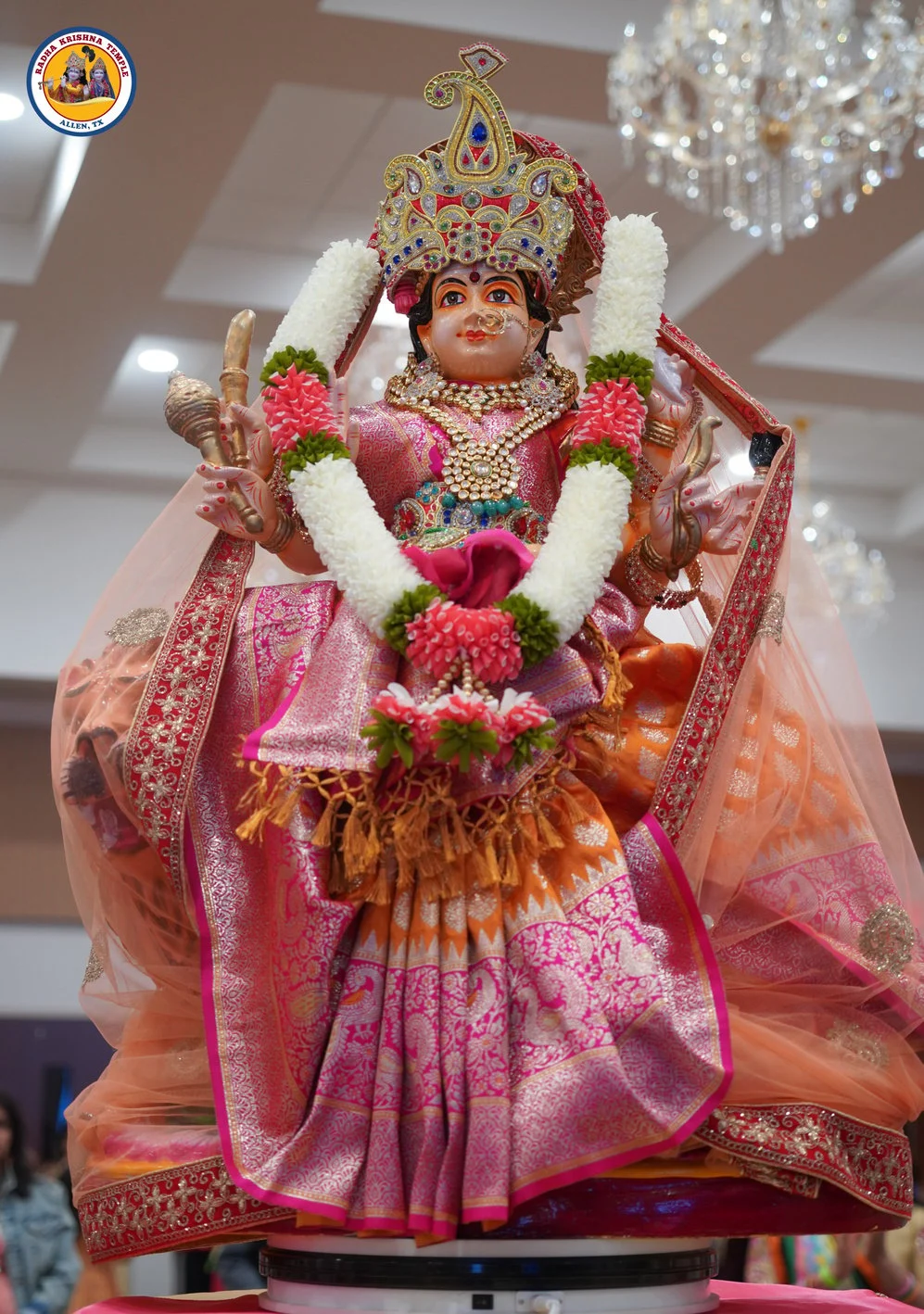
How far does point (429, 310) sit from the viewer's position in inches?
108

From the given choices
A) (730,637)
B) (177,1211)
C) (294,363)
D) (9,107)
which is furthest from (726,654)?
(9,107)

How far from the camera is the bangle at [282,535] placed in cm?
258

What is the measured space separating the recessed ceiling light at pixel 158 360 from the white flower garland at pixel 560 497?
15.0 feet

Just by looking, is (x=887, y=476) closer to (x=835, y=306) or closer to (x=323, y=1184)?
(x=835, y=306)

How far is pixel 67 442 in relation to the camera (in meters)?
7.68

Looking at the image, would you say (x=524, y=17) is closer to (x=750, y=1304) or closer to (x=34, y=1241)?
(x=750, y=1304)

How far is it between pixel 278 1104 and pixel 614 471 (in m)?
1.12

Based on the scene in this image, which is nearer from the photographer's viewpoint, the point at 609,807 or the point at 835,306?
the point at 609,807

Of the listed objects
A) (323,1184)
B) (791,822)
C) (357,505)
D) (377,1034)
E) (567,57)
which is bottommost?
(323,1184)

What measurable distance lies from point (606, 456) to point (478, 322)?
0.37 meters

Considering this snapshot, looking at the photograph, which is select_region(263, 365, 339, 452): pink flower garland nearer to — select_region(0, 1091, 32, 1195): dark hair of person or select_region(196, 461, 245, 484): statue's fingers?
select_region(196, 461, 245, 484): statue's fingers

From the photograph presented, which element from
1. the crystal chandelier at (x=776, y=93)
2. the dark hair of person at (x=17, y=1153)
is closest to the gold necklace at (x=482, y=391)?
the crystal chandelier at (x=776, y=93)

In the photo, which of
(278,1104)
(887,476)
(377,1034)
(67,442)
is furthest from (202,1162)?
(887,476)

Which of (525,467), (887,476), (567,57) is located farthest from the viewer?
(887,476)
